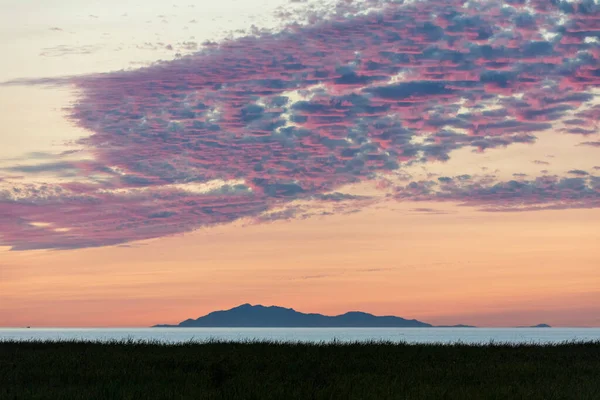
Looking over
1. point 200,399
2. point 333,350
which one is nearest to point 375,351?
point 333,350

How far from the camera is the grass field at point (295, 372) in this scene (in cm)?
1938

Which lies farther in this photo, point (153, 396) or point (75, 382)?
point (75, 382)

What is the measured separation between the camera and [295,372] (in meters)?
24.1

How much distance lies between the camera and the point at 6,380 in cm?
2188

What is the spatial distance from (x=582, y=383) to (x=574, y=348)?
13647mm

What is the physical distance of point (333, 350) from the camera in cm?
3012

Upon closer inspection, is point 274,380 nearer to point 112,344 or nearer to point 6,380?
point 6,380

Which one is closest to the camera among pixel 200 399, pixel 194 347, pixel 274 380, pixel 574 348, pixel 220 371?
pixel 200 399

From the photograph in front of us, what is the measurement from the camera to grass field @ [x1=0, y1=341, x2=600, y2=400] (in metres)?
19.4

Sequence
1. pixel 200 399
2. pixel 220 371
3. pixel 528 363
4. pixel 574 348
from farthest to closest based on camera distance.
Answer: pixel 574 348, pixel 528 363, pixel 220 371, pixel 200 399

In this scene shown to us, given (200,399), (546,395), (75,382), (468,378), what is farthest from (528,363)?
(75,382)

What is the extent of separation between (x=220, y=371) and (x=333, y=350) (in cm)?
764

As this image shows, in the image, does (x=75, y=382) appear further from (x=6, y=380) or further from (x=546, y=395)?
(x=546, y=395)

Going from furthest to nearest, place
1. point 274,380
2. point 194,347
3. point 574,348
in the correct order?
1. point 574,348
2. point 194,347
3. point 274,380
